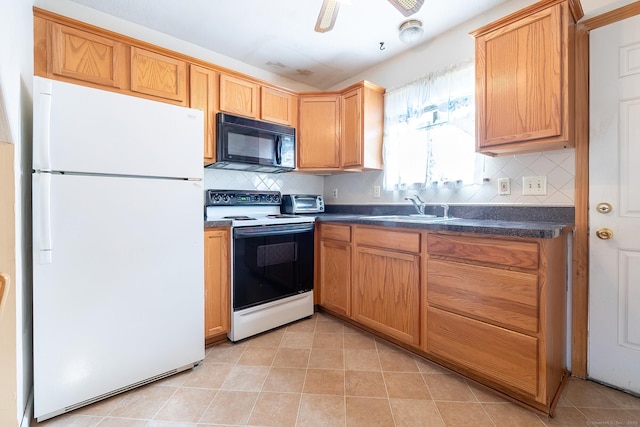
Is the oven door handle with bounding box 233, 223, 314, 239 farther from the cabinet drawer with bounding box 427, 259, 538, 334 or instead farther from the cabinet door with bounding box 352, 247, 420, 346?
the cabinet drawer with bounding box 427, 259, 538, 334

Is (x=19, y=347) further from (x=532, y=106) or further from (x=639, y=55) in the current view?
(x=639, y=55)

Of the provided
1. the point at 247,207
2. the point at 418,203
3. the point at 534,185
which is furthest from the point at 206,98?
the point at 534,185

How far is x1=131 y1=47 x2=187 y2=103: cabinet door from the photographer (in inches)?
73.5

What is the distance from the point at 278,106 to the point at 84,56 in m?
1.38

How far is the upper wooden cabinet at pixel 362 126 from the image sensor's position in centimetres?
255

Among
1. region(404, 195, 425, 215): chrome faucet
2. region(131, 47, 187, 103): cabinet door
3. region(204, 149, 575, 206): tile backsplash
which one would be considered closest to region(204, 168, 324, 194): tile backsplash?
region(204, 149, 575, 206): tile backsplash

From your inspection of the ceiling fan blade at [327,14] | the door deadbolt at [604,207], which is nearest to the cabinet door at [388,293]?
the door deadbolt at [604,207]

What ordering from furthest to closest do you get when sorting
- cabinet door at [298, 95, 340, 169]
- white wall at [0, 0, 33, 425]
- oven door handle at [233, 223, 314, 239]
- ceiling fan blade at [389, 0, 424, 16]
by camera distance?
cabinet door at [298, 95, 340, 169] < oven door handle at [233, 223, 314, 239] < ceiling fan blade at [389, 0, 424, 16] < white wall at [0, 0, 33, 425]

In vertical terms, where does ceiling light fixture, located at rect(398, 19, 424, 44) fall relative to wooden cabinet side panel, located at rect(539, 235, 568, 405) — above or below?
above

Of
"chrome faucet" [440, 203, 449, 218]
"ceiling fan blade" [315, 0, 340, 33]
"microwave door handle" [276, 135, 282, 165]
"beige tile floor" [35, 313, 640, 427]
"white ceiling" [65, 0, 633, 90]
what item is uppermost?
"white ceiling" [65, 0, 633, 90]

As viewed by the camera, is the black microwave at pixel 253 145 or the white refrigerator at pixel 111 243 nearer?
the white refrigerator at pixel 111 243

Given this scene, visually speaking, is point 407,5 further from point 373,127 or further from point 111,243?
point 111,243

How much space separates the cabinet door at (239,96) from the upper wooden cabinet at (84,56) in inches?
26.4

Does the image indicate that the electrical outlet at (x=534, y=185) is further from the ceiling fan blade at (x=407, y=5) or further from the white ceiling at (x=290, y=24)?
the ceiling fan blade at (x=407, y=5)
